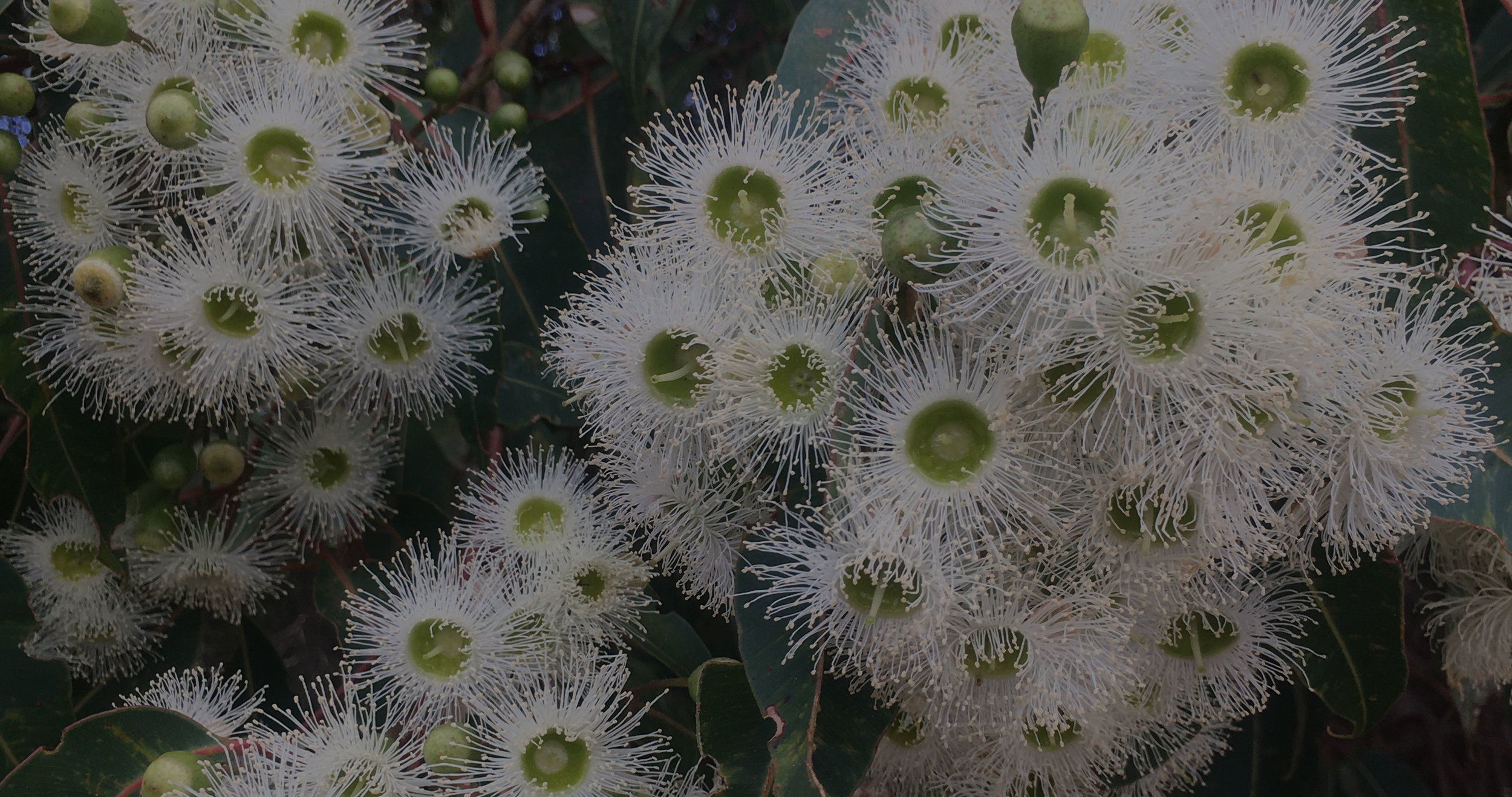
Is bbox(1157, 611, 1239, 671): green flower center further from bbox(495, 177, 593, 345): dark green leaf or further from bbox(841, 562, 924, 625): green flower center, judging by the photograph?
bbox(495, 177, 593, 345): dark green leaf

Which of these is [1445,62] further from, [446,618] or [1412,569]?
[446,618]

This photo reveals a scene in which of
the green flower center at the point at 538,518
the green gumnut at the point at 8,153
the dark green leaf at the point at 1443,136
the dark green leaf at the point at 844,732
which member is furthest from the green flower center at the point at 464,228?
the dark green leaf at the point at 1443,136

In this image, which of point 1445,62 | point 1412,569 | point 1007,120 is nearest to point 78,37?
point 1007,120

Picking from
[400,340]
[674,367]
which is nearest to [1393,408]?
[674,367]

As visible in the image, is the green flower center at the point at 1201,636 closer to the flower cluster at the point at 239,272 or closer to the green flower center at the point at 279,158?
the flower cluster at the point at 239,272

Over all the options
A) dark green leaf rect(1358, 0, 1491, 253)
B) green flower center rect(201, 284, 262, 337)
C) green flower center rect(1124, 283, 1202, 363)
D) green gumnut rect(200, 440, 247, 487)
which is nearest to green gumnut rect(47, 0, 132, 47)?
green flower center rect(201, 284, 262, 337)

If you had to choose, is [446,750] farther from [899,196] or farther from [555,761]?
[899,196]

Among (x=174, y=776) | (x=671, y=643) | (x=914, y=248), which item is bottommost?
(x=174, y=776)
